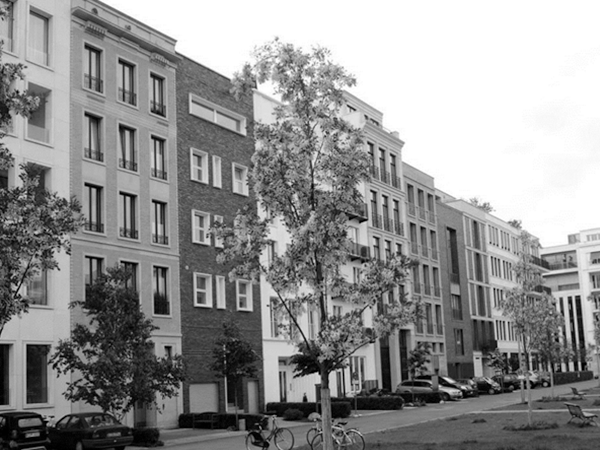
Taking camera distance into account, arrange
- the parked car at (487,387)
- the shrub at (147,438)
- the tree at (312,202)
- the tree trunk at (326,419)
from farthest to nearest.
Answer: the parked car at (487,387) → the shrub at (147,438) → the tree at (312,202) → the tree trunk at (326,419)

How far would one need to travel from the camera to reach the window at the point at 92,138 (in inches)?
1335

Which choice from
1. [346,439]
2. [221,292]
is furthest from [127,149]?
[346,439]

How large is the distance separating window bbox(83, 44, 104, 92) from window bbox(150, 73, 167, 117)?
3485mm

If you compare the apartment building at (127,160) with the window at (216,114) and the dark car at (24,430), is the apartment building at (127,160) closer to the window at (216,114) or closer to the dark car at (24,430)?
the window at (216,114)

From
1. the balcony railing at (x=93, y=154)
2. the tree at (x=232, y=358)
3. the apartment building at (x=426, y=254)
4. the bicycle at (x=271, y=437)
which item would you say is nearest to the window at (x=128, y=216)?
the balcony railing at (x=93, y=154)

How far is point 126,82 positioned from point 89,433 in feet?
56.7

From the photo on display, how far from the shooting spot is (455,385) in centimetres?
5541

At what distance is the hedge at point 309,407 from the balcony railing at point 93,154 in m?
15.7

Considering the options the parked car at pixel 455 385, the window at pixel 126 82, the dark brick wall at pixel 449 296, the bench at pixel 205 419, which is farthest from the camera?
the dark brick wall at pixel 449 296

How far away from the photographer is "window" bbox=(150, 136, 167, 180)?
37719 mm

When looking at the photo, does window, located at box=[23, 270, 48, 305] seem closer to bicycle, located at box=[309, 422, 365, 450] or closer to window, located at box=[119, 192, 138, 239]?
window, located at box=[119, 192, 138, 239]

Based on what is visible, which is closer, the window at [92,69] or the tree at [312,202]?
the tree at [312,202]

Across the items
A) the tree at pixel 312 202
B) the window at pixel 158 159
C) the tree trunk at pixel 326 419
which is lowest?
the tree trunk at pixel 326 419

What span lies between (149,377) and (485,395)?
3852cm
